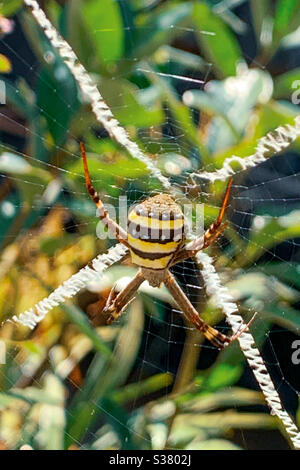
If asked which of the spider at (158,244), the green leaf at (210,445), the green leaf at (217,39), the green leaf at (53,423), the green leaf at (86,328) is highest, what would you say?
the green leaf at (217,39)

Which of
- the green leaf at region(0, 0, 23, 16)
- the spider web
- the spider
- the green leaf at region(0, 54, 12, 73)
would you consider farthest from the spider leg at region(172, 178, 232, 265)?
the green leaf at region(0, 0, 23, 16)

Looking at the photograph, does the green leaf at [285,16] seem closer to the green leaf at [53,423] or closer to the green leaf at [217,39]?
the green leaf at [217,39]

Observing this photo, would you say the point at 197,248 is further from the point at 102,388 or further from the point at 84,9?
the point at 84,9

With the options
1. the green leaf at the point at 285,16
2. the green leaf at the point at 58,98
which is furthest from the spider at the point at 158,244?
the green leaf at the point at 285,16

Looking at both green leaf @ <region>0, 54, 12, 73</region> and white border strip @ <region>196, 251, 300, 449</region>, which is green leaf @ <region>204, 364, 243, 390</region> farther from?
green leaf @ <region>0, 54, 12, 73</region>

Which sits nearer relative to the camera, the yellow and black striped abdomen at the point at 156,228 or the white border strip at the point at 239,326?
the yellow and black striped abdomen at the point at 156,228

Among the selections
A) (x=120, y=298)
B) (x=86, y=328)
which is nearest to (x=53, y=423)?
(x=86, y=328)

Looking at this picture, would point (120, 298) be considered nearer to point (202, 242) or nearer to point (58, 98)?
point (202, 242)
